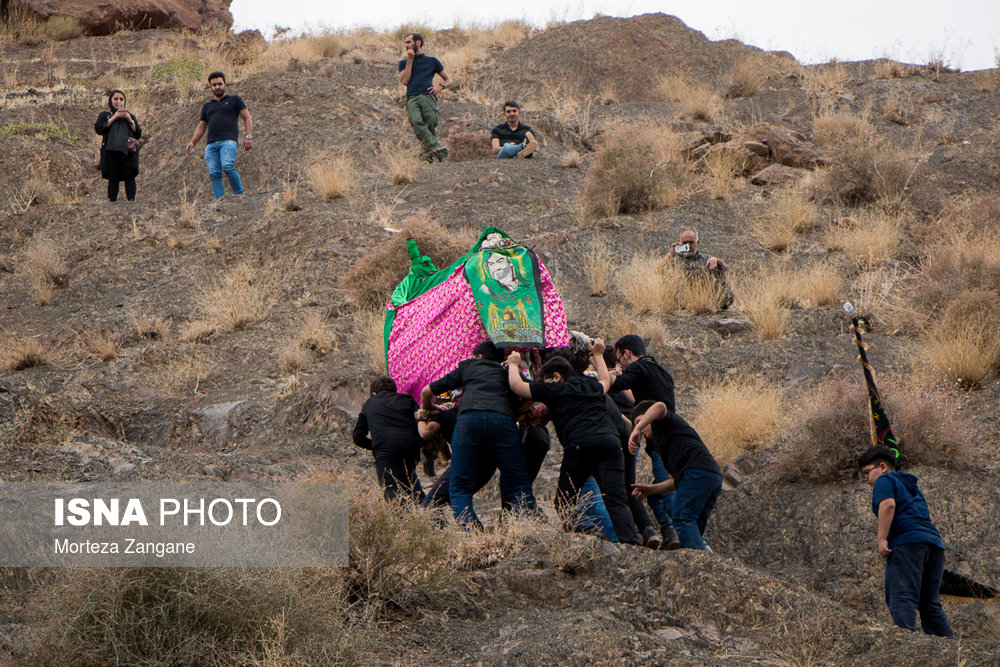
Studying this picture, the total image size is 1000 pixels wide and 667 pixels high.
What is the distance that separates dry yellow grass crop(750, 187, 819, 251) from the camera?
16.1 metres

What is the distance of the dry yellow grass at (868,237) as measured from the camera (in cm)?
1527

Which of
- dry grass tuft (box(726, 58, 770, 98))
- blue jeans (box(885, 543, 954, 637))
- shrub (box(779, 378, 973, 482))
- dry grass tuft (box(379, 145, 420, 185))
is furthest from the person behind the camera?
dry grass tuft (box(726, 58, 770, 98))

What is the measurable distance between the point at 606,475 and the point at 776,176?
506 inches

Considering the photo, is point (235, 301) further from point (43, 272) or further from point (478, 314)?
point (478, 314)

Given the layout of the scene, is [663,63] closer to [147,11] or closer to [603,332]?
[147,11]

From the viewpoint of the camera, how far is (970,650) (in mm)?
5461

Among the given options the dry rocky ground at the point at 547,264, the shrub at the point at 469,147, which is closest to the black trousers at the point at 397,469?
the dry rocky ground at the point at 547,264

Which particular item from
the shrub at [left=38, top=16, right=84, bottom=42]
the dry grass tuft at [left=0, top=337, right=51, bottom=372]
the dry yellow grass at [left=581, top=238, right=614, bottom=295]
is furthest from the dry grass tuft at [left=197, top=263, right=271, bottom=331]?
the shrub at [left=38, top=16, right=84, bottom=42]

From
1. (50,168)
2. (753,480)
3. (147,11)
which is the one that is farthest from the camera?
(147,11)

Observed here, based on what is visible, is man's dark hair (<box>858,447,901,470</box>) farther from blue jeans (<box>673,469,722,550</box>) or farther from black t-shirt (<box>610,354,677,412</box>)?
black t-shirt (<box>610,354,677,412</box>)

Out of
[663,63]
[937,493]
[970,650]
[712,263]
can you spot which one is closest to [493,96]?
[663,63]

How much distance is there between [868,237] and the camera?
15.7 m

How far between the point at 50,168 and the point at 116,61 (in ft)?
25.0

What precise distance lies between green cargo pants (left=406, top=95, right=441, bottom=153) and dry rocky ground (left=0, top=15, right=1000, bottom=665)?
0.62m
